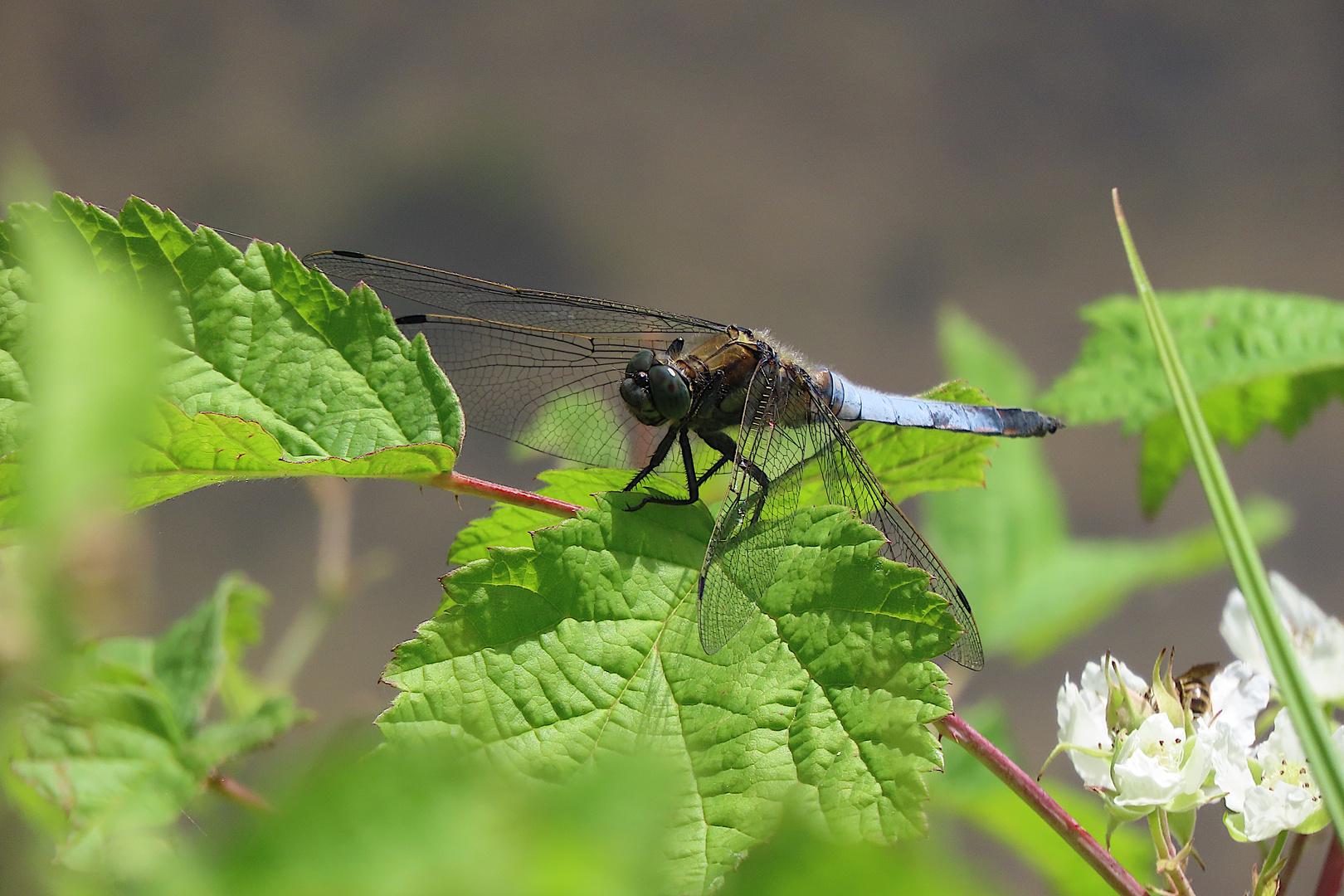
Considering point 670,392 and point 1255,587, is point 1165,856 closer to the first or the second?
point 1255,587

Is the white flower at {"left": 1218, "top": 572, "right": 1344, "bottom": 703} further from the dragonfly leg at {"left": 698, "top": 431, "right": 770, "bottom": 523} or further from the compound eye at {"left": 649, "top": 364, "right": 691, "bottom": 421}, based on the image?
the compound eye at {"left": 649, "top": 364, "right": 691, "bottom": 421}

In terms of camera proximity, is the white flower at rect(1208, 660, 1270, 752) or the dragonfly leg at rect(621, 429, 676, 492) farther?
the dragonfly leg at rect(621, 429, 676, 492)

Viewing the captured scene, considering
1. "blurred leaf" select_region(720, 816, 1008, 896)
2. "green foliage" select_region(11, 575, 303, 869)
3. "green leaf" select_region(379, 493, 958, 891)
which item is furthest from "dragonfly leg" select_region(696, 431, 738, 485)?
"blurred leaf" select_region(720, 816, 1008, 896)

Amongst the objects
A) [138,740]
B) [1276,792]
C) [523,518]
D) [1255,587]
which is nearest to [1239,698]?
[1276,792]

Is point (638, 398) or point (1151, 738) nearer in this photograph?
point (1151, 738)

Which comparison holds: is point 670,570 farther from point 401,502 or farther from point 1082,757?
point 401,502

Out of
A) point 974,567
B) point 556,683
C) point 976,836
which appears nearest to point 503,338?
point 556,683

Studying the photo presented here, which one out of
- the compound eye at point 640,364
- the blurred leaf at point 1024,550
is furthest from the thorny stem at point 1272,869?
the blurred leaf at point 1024,550
